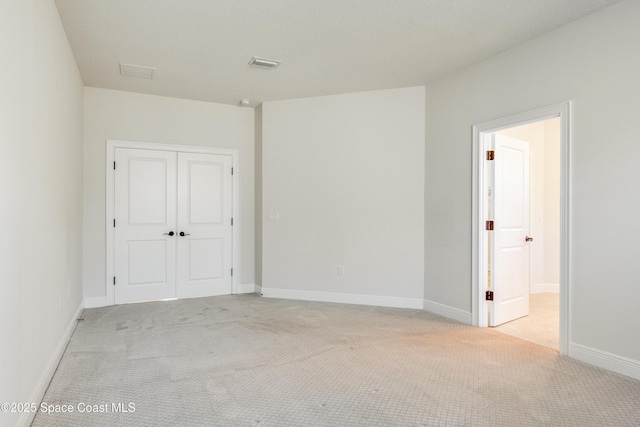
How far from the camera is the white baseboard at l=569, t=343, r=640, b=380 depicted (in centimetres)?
277

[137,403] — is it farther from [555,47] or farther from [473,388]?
[555,47]

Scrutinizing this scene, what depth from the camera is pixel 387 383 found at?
266 centimetres

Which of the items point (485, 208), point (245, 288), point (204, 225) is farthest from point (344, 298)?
point (204, 225)

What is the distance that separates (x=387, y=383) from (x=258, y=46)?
3.13 metres

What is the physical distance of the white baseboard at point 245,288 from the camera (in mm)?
5676

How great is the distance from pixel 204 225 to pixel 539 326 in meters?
4.36

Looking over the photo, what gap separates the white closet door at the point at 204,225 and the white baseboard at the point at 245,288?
0.10 metres

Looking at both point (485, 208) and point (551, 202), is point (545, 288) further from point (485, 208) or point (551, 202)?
point (485, 208)

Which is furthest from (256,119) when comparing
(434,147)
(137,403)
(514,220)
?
(137,403)

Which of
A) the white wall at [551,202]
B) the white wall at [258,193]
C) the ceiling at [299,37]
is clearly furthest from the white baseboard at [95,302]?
the white wall at [551,202]

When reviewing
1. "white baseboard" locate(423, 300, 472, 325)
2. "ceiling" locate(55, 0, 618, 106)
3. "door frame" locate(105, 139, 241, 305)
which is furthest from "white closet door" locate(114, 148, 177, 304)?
"white baseboard" locate(423, 300, 472, 325)

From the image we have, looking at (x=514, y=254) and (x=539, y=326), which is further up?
(x=514, y=254)

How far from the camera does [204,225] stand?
5496 millimetres

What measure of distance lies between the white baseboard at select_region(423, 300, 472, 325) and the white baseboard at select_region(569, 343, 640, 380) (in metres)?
1.10
